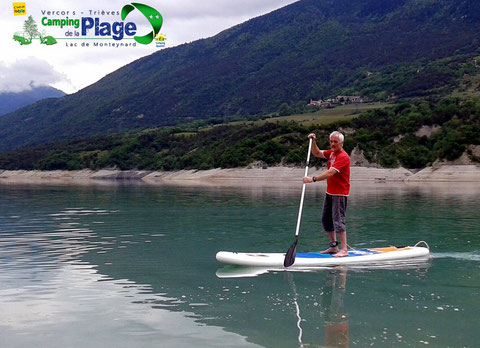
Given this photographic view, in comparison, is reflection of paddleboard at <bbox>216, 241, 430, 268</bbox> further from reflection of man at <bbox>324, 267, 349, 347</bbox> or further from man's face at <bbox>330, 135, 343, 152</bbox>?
man's face at <bbox>330, 135, 343, 152</bbox>

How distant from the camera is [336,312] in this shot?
34.3ft

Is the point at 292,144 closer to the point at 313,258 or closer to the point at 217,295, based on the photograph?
the point at 313,258

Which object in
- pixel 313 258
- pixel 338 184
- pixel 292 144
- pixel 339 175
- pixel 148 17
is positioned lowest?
pixel 313 258

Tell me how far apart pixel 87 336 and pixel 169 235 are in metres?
13.3

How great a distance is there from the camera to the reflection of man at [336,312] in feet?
29.1

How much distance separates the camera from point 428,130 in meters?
115

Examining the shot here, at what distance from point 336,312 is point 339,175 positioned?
522cm

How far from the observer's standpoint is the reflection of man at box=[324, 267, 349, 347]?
29.1 ft

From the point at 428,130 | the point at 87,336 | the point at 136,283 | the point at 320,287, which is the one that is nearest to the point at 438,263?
the point at 320,287

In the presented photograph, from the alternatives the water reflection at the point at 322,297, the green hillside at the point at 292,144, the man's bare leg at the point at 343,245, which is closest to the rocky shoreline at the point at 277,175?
the green hillside at the point at 292,144

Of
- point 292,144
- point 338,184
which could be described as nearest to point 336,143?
point 338,184

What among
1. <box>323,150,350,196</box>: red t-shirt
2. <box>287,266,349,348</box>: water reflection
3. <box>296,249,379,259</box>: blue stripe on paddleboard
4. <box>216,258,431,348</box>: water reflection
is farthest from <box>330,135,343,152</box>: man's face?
<box>287,266,349,348</box>: water reflection

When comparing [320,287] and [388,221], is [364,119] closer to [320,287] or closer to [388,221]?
[388,221]

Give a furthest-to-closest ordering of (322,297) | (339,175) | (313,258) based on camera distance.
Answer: (339,175) < (313,258) < (322,297)
